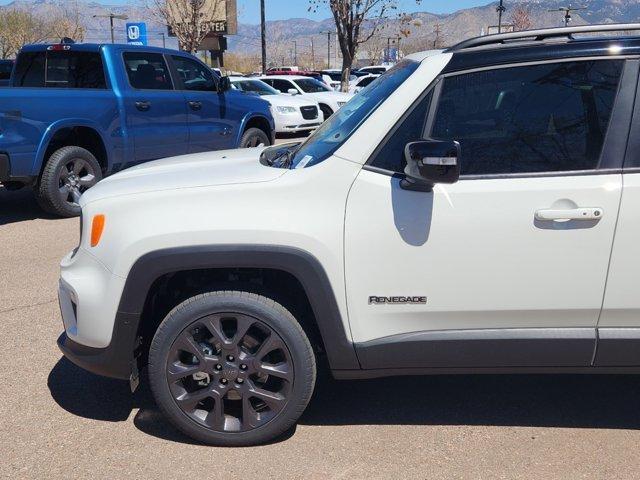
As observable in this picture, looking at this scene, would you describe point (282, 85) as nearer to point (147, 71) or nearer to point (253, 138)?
point (253, 138)

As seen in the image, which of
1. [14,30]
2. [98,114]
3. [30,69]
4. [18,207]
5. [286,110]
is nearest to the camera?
[98,114]

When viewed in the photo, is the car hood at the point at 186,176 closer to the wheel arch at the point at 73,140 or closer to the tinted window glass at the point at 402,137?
the tinted window glass at the point at 402,137

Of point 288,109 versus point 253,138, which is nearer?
point 253,138

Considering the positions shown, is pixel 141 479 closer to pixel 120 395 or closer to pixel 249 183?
pixel 120 395

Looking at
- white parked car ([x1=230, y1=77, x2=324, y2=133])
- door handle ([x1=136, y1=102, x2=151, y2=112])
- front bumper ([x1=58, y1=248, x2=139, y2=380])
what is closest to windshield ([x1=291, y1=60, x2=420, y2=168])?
front bumper ([x1=58, y1=248, x2=139, y2=380])

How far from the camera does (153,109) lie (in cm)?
873

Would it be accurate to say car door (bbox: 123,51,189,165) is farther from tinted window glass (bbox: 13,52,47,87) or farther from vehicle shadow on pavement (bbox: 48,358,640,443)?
vehicle shadow on pavement (bbox: 48,358,640,443)

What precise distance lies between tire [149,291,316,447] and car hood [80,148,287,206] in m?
0.53

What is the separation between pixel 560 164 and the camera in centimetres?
303

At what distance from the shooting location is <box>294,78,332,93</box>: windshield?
19.6 metres

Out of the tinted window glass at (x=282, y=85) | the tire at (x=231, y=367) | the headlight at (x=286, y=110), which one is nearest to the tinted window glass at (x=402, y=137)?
the tire at (x=231, y=367)

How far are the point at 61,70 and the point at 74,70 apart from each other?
0.21 m

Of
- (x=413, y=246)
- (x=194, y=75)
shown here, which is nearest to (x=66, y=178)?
(x=194, y=75)

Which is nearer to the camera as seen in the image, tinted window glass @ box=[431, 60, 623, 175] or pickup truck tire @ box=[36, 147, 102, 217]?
tinted window glass @ box=[431, 60, 623, 175]
